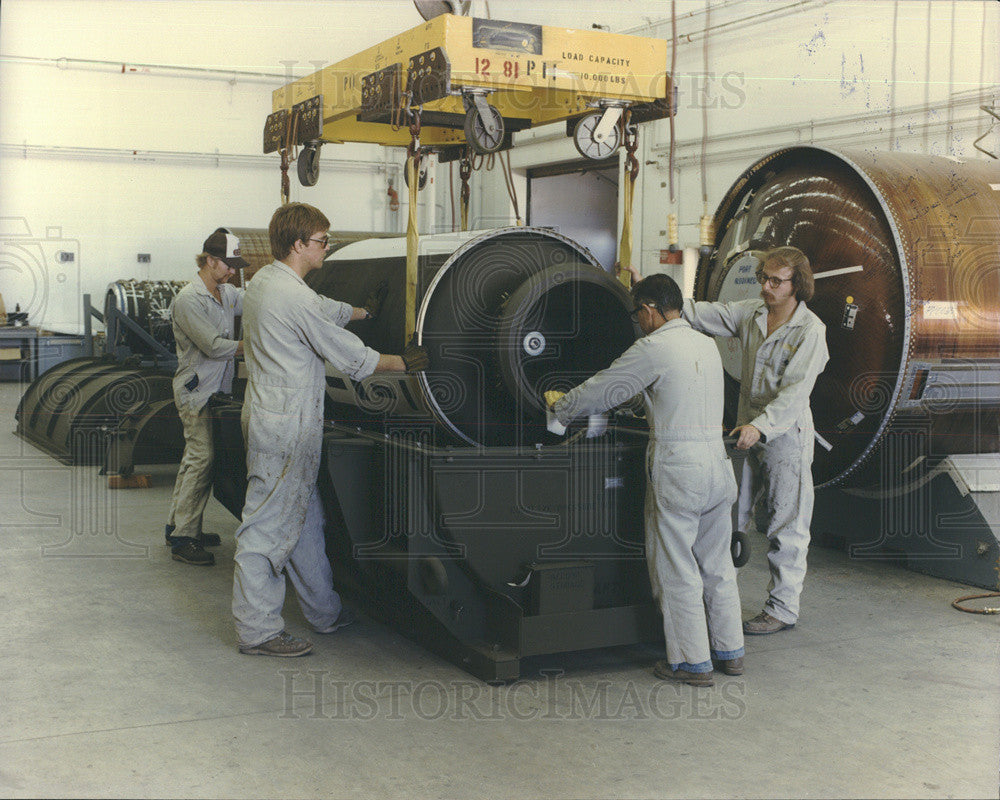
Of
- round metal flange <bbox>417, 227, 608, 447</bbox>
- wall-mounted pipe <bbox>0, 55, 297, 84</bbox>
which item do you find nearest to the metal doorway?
wall-mounted pipe <bbox>0, 55, 297, 84</bbox>

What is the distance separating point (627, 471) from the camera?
152 inches

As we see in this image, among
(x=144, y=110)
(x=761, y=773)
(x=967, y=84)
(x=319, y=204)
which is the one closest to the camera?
(x=761, y=773)

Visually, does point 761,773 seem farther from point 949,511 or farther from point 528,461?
point 949,511

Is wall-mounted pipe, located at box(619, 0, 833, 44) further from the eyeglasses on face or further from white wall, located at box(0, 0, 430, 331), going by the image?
the eyeglasses on face

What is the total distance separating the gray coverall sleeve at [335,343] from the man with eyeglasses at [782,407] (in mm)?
1517

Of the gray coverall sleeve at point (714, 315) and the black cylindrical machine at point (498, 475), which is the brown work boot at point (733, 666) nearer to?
the black cylindrical machine at point (498, 475)

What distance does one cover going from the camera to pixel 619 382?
11.5 feet

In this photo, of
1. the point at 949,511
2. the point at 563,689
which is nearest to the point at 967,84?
the point at 949,511

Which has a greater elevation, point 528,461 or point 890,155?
point 890,155

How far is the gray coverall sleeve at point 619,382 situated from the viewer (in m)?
3.51

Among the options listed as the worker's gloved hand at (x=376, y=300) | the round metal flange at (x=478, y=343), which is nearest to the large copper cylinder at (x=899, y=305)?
the round metal flange at (x=478, y=343)

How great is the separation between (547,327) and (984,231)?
2341 mm

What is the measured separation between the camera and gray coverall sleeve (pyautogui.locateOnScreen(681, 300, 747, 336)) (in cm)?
446

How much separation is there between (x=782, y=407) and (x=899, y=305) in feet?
3.19
